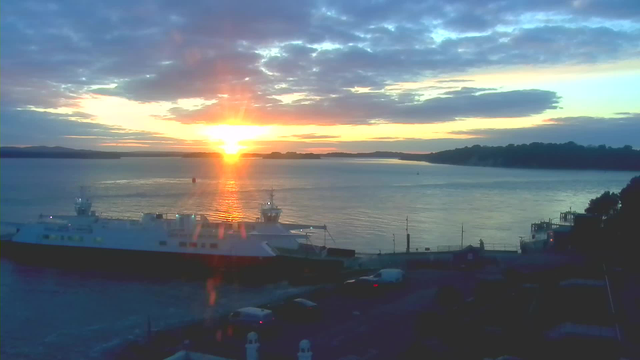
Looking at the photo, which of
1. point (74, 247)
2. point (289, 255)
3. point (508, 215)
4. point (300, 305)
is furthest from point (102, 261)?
point (508, 215)

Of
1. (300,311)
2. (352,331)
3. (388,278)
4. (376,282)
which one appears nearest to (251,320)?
(300,311)

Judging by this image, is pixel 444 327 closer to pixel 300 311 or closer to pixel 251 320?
pixel 300 311

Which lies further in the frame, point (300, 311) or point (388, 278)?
point (388, 278)

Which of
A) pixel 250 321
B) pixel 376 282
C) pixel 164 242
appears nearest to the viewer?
pixel 250 321

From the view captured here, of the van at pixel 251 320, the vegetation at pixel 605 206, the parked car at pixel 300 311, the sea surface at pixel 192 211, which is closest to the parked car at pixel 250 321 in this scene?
the van at pixel 251 320

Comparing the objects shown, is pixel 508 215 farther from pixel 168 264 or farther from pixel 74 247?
pixel 74 247

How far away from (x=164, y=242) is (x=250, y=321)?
17.2 m

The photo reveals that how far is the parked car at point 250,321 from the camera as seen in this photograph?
11.8m

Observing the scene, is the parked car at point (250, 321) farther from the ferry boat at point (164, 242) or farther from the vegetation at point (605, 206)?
the vegetation at point (605, 206)

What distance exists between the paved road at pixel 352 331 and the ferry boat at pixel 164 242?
1177 cm

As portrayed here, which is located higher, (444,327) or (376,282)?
(444,327)

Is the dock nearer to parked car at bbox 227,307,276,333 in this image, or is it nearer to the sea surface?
parked car at bbox 227,307,276,333

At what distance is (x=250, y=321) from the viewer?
39.2 ft

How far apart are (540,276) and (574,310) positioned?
3504 millimetres
